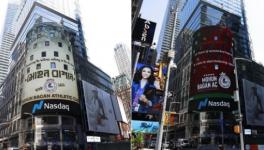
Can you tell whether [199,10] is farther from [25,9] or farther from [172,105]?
[25,9]

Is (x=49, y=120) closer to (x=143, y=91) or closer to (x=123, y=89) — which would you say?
(x=123, y=89)

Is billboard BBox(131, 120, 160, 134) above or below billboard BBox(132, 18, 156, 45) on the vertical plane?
below

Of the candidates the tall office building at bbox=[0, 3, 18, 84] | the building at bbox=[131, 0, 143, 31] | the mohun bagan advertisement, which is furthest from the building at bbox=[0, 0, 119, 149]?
the mohun bagan advertisement

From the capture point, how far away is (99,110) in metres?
10.6

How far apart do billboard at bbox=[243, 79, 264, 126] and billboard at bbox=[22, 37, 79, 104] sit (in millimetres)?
22379

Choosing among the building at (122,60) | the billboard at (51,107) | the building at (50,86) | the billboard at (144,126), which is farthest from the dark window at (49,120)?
the billboard at (144,126)

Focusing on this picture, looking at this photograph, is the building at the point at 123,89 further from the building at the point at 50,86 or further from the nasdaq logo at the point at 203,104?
the nasdaq logo at the point at 203,104

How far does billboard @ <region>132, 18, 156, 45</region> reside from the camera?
17969mm

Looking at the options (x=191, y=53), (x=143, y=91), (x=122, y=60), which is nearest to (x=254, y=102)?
(x=191, y=53)

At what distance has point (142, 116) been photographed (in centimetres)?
2612

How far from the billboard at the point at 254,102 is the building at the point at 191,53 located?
1988mm

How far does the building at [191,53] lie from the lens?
86.0 ft

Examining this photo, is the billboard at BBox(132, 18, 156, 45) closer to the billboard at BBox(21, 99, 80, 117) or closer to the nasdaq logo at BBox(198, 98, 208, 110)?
the billboard at BBox(21, 99, 80, 117)

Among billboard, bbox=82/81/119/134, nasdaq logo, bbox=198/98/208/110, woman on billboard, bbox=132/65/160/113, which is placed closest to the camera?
billboard, bbox=82/81/119/134
